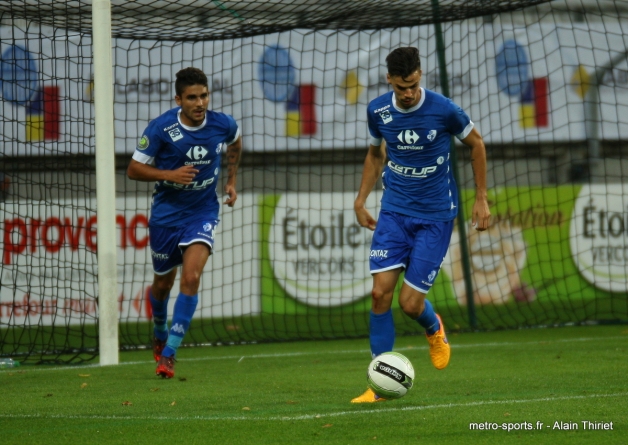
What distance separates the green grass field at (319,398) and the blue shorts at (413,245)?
771 millimetres

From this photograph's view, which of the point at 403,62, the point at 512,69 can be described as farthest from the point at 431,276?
the point at 512,69

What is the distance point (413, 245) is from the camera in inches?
247

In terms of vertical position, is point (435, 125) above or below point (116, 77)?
below

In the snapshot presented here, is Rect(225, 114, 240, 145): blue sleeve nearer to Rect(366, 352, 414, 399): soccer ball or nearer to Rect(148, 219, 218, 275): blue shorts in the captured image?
Rect(148, 219, 218, 275): blue shorts

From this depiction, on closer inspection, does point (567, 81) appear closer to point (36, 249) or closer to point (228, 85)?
point (228, 85)

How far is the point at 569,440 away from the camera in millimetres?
4312

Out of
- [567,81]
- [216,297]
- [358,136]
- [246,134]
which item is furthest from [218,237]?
Result: [567,81]

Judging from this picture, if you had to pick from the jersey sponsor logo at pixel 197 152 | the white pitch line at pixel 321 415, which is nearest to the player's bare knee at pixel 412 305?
the white pitch line at pixel 321 415

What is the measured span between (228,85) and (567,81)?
15.7 ft

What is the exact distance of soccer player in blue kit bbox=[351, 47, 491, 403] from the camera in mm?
6074

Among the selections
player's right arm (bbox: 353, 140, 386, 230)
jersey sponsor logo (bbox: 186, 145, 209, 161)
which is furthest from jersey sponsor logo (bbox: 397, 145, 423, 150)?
jersey sponsor logo (bbox: 186, 145, 209, 161)

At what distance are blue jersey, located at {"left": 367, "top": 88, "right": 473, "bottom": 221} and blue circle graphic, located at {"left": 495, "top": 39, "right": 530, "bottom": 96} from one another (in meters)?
6.87

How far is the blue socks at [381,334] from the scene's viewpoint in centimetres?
602

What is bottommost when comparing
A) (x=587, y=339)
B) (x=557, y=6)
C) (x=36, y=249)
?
(x=587, y=339)
